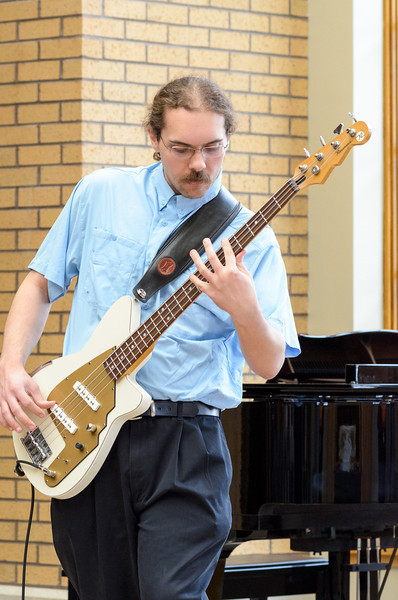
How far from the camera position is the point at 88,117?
4.50 m

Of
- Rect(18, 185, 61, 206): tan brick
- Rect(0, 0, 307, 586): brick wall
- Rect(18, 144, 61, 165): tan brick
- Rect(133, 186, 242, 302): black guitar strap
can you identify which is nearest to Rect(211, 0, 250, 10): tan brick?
Rect(0, 0, 307, 586): brick wall

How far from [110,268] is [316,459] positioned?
1.37 metres

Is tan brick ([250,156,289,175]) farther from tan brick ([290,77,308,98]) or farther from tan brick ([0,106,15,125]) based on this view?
tan brick ([0,106,15,125])

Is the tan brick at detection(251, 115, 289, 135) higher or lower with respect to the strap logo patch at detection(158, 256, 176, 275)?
higher

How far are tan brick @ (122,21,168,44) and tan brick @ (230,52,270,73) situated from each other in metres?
0.38

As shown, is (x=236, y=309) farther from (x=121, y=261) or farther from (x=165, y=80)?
(x=165, y=80)

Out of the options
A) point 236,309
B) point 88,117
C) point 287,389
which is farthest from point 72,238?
point 88,117

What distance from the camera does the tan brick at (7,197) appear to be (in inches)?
183

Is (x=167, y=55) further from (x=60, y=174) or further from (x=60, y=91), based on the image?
(x=60, y=174)

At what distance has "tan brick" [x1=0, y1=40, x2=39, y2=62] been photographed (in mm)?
4586

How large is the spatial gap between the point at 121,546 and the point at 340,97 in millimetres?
3259

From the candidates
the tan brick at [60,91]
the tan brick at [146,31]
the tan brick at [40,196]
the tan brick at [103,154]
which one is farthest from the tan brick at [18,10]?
the tan brick at [40,196]

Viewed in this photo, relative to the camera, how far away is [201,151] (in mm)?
2086

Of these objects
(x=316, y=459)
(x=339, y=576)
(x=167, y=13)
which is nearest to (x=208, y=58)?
(x=167, y=13)
